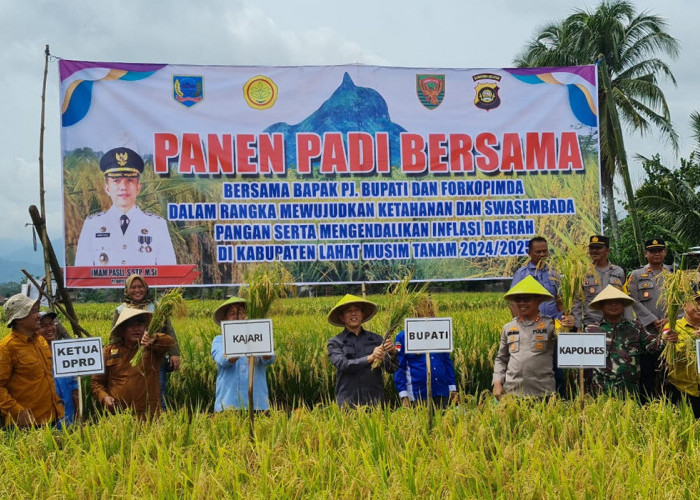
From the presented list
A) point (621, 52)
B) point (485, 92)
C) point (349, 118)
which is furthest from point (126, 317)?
point (621, 52)

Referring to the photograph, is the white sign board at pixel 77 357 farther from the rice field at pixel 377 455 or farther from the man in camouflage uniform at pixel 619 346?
the man in camouflage uniform at pixel 619 346

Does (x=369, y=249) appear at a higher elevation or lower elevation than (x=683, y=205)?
lower

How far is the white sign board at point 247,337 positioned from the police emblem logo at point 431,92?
503cm

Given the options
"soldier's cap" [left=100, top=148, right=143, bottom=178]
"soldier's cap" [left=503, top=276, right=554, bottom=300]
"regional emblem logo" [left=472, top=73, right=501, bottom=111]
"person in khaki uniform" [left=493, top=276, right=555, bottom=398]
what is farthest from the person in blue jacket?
"soldier's cap" [left=100, top=148, right=143, bottom=178]

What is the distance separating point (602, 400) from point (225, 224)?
4959 mm

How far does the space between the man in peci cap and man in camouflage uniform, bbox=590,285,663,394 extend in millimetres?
4005

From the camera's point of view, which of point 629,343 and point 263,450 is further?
point 629,343

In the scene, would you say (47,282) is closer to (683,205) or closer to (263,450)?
(263,450)

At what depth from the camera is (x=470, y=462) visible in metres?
3.55

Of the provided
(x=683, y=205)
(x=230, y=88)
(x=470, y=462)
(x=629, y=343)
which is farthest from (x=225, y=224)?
(x=683, y=205)

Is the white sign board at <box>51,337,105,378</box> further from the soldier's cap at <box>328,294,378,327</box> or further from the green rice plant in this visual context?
the soldier's cap at <box>328,294,378,327</box>

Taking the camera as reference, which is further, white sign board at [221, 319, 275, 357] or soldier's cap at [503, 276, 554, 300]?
soldier's cap at [503, 276, 554, 300]

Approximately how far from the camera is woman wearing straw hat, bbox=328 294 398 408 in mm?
5590

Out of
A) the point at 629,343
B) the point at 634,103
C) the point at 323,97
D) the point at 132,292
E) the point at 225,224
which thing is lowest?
the point at 629,343
